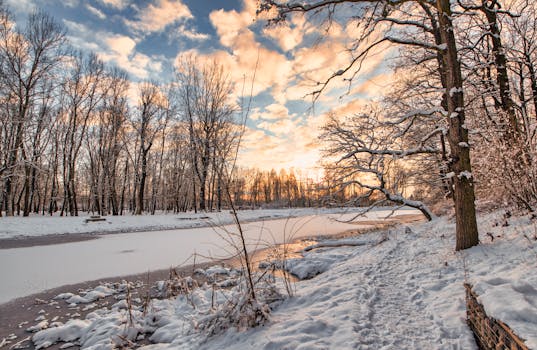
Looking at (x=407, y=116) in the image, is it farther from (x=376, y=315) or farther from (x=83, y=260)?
(x=83, y=260)

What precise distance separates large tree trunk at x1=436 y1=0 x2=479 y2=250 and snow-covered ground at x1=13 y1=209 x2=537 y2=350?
0.36 m

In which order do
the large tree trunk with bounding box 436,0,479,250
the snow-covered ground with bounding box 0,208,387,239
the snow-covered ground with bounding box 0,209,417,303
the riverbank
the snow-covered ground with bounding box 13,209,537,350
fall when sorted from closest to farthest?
the snow-covered ground with bounding box 13,209,537,350 → the riverbank → the large tree trunk with bounding box 436,0,479,250 → the snow-covered ground with bounding box 0,209,417,303 → the snow-covered ground with bounding box 0,208,387,239

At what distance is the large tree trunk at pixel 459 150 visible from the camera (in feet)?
14.7

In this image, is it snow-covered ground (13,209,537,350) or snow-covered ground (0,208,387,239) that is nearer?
snow-covered ground (13,209,537,350)

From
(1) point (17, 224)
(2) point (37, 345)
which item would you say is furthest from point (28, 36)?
(2) point (37, 345)

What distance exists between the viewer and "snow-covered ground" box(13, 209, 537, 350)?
2316 mm

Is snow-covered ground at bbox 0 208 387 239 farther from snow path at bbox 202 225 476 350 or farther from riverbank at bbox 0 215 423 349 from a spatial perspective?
snow path at bbox 202 225 476 350

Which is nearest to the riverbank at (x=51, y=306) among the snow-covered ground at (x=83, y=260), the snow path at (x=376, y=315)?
the snow-covered ground at (x=83, y=260)

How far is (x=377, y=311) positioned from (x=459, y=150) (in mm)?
3388

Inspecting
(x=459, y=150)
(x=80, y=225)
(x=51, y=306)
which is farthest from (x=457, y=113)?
(x=80, y=225)

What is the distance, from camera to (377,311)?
9.99ft

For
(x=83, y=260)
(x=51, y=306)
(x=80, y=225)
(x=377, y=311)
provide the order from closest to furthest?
(x=377, y=311) → (x=51, y=306) → (x=83, y=260) → (x=80, y=225)

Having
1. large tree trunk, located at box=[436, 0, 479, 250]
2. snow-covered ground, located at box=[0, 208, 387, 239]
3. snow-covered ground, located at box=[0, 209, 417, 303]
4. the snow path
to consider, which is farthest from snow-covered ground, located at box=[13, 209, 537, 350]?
snow-covered ground, located at box=[0, 208, 387, 239]

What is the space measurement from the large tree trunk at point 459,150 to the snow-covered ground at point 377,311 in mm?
364
